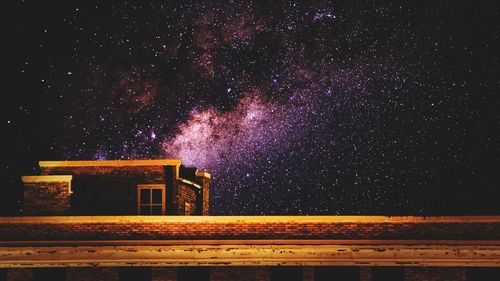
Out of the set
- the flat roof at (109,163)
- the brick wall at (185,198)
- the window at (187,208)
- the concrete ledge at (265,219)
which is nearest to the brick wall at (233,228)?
the concrete ledge at (265,219)

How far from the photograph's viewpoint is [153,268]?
46.5ft

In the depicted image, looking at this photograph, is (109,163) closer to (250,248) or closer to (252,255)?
(250,248)

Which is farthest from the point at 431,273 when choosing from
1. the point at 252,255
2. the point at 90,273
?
the point at 90,273

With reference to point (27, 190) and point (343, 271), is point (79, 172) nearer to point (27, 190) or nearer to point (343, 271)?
point (27, 190)

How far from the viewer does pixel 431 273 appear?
13.7 meters

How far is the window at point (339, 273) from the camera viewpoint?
13.2 metres

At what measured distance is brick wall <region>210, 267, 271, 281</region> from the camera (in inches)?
543

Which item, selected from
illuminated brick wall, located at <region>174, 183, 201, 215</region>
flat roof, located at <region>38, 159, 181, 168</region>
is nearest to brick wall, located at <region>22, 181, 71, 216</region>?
flat roof, located at <region>38, 159, 181, 168</region>

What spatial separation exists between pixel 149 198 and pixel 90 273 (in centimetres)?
324

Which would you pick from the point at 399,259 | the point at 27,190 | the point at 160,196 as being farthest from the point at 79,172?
the point at 399,259

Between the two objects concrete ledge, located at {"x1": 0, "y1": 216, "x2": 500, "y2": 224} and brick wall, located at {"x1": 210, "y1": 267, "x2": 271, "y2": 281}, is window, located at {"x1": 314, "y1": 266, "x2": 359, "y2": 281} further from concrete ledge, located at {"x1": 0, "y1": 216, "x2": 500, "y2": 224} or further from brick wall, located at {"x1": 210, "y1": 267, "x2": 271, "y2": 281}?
brick wall, located at {"x1": 210, "y1": 267, "x2": 271, "y2": 281}

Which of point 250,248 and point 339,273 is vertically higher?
point 250,248

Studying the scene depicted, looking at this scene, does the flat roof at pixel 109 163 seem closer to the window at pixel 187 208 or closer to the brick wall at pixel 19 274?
the window at pixel 187 208

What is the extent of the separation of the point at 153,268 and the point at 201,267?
4.34 feet
